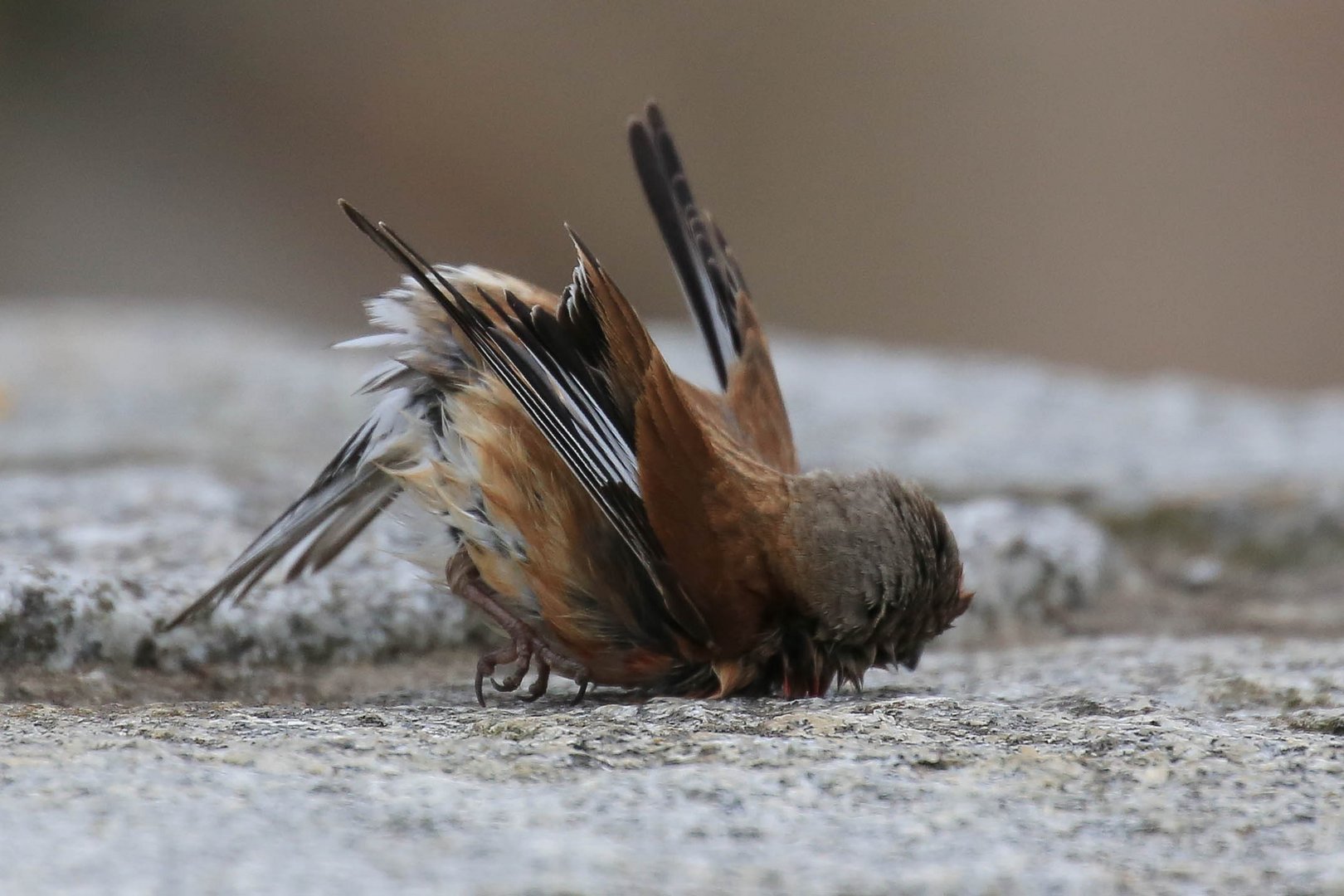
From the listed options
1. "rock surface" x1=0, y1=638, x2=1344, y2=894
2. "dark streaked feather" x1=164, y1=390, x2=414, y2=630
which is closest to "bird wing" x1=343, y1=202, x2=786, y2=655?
"rock surface" x1=0, y1=638, x2=1344, y2=894

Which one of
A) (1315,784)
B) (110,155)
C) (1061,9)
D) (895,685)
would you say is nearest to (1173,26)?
(1061,9)

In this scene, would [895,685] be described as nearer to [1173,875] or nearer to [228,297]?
[1173,875]

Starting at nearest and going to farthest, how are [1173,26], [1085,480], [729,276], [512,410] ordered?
1. [512,410]
2. [729,276]
3. [1085,480]
4. [1173,26]

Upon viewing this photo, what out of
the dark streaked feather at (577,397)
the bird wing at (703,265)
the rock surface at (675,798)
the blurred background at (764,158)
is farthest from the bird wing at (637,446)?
the blurred background at (764,158)

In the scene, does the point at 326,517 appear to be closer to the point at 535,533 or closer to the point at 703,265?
the point at 535,533

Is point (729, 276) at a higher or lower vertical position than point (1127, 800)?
higher

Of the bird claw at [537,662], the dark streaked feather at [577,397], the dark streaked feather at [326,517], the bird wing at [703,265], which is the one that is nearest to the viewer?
the dark streaked feather at [577,397]

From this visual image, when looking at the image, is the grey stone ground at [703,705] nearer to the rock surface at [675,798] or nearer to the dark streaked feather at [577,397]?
the rock surface at [675,798]
